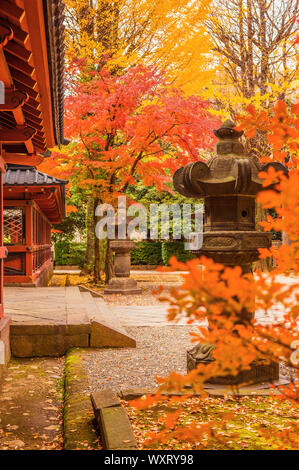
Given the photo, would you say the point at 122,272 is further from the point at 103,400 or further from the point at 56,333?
the point at 103,400

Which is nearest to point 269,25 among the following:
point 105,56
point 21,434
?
point 105,56

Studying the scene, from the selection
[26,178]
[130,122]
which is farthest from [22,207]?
[130,122]

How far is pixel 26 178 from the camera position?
10773 millimetres

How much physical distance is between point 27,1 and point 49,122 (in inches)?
104

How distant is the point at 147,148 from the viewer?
13.1 m

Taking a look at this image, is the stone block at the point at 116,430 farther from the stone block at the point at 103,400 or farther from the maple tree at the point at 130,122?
the maple tree at the point at 130,122

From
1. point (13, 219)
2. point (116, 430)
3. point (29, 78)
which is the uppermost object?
point (29, 78)

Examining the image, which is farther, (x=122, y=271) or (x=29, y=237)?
(x=122, y=271)

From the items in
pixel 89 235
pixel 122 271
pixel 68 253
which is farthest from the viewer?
pixel 68 253

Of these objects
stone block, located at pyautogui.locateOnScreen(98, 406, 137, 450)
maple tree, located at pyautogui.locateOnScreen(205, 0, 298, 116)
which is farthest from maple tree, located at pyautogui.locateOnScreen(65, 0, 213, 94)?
stone block, located at pyautogui.locateOnScreen(98, 406, 137, 450)

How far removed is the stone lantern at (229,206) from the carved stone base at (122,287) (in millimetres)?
8593

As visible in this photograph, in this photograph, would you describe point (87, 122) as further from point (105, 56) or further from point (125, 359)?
point (125, 359)

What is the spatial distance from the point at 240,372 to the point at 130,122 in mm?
9444

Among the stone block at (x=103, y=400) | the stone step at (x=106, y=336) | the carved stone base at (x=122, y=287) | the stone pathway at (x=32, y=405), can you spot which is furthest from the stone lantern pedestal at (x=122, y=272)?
the stone block at (x=103, y=400)
